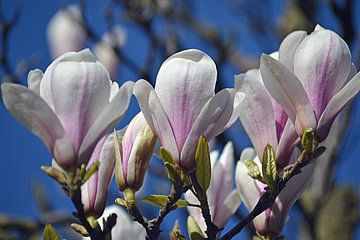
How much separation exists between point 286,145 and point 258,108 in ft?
0.16

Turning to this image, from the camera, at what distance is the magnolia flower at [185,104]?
0.70 metres

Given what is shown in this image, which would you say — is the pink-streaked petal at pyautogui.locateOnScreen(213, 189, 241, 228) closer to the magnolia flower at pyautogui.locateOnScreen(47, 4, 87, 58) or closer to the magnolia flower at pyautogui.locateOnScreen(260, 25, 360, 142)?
the magnolia flower at pyautogui.locateOnScreen(260, 25, 360, 142)

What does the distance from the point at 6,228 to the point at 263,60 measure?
0.71 meters

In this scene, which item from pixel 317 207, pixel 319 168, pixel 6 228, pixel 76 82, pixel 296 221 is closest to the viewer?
pixel 76 82

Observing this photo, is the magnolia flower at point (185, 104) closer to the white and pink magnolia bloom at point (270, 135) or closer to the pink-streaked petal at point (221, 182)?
the white and pink magnolia bloom at point (270, 135)

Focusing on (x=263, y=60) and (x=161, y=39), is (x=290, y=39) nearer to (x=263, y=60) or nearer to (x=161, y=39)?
(x=263, y=60)

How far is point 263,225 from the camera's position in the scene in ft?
2.58

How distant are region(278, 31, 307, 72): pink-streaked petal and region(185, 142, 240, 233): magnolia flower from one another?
0.20m

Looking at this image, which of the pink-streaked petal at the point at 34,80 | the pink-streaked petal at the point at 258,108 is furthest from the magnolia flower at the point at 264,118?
the pink-streaked petal at the point at 34,80

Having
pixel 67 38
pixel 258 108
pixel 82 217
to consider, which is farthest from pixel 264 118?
pixel 67 38

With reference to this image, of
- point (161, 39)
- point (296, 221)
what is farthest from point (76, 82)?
point (296, 221)

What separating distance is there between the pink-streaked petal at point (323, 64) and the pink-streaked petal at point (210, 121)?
8 centimetres

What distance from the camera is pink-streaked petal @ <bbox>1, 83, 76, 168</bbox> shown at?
658mm

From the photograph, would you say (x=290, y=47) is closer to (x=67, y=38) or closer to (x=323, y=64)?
(x=323, y=64)
